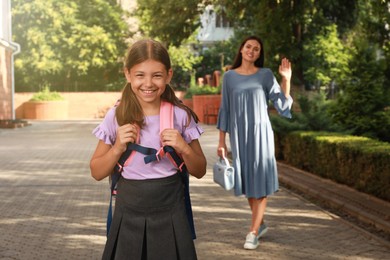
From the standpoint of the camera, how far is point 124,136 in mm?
2961

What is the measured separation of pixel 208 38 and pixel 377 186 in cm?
5106

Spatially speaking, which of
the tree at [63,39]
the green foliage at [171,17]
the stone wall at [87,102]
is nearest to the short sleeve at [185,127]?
the green foliage at [171,17]

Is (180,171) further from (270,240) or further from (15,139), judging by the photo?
(15,139)

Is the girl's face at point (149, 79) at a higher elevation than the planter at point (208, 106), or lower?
higher

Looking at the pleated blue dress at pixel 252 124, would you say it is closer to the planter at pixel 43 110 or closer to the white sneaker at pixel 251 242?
the white sneaker at pixel 251 242

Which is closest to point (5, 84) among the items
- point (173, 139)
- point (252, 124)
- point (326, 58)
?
point (326, 58)

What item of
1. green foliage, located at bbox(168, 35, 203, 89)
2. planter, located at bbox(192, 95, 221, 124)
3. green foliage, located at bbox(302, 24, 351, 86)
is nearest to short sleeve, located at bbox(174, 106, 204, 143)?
green foliage, located at bbox(302, 24, 351, 86)

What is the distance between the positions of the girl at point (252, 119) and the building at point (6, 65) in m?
25.8

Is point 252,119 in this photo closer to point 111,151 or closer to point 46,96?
point 111,151

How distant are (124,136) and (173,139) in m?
0.20

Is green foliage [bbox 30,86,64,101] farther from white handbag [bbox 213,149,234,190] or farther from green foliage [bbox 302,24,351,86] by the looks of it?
white handbag [bbox 213,149,234,190]

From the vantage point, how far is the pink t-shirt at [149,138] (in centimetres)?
310

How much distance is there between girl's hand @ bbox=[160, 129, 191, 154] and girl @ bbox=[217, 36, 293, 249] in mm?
3164

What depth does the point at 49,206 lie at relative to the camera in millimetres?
8664
